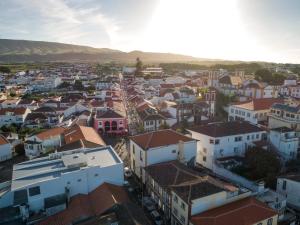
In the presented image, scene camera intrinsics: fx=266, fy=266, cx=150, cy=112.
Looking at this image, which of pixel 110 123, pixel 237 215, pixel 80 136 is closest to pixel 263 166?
pixel 237 215

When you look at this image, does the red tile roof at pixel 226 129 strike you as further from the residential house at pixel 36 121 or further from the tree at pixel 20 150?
the residential house at pixel 36 121

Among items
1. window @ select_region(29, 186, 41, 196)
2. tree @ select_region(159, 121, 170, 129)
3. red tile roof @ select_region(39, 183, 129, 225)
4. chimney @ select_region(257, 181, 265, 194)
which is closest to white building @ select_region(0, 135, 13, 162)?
window @ select_region(29, 186, 41, 196)

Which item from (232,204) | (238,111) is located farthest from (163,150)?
(238,111)

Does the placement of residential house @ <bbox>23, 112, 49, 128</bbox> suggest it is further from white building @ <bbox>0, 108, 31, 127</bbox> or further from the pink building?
the pink building

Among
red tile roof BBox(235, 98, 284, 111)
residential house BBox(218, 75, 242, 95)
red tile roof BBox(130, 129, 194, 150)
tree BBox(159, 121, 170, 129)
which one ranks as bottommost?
tree BBox(159, 121, 170, 129)

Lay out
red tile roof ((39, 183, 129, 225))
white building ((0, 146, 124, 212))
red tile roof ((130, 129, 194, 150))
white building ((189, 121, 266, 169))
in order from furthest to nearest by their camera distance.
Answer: white building ((189, 121, 266, 169))
red tile roof ((130, 129, 194, 150))
white building ((0, 146, 124, 212))
red tile roof ((39, 183, 129, 225))

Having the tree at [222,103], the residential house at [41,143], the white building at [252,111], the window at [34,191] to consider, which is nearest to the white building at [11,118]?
the residential house at [41,143]
